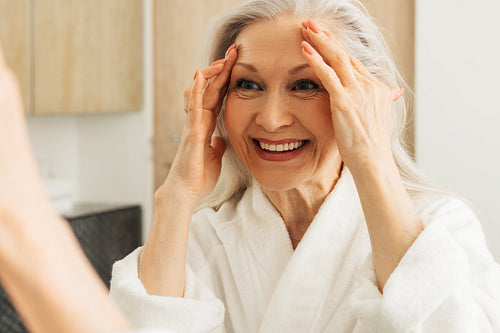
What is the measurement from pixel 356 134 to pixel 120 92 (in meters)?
2.17

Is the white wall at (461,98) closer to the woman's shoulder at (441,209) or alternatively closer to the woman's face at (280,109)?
the woman's shoulder at (441,209)

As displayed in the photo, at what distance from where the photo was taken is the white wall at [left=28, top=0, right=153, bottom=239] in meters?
3.10

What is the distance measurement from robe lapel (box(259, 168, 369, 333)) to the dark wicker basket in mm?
1368

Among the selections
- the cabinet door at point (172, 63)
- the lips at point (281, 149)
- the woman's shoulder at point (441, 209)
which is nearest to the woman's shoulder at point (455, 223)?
the woman's shoulder at point (441, 209)

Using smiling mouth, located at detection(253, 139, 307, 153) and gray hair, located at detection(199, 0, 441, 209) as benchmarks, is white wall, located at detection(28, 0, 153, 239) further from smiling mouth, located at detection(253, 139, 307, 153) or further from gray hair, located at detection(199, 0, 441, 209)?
smiling mouth, located at detection(253, 139, 307, 153)

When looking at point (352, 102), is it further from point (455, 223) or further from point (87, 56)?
point (87, 56)

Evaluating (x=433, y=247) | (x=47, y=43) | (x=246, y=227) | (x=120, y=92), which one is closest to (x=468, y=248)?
(x=433, y=247)

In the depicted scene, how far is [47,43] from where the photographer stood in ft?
8.11

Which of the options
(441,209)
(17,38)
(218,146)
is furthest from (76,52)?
(441,209)

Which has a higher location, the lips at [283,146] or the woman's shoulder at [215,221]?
the lips at [283,146]

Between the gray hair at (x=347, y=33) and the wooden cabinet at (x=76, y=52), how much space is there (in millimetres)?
1303

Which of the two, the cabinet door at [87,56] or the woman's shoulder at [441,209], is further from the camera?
the cabinet door at [87,56]

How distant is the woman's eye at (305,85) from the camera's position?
1107 mm

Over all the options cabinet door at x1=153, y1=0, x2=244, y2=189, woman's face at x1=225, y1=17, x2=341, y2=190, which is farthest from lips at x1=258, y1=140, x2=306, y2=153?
cabinet door at x1=153, y1=0, x2=244, y2=189
